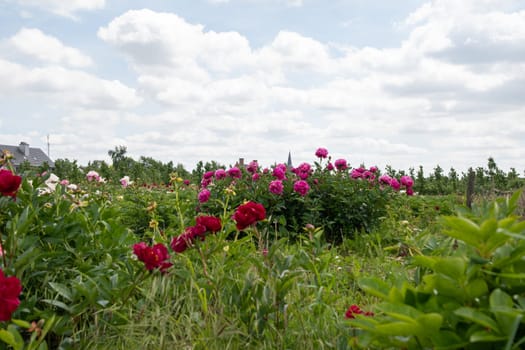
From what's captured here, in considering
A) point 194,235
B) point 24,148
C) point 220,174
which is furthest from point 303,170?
point 24,148

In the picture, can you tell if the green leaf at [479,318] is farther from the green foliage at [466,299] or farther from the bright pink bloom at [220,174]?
the bright pink bloom at [220,174]

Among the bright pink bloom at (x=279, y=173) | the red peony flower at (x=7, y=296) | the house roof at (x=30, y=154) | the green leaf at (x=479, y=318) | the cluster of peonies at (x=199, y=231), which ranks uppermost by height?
the house roof at (x=30, y=154)

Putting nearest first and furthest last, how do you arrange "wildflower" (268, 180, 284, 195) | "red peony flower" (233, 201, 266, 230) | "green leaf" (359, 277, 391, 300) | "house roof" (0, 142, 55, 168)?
"green leaf" (359, 277, 391, 300) < "red peony flower" (233, 201, 266, 230) < "wildflower" (268, 180, 284, 195) < "house roof" (0, 142, 55, 168)

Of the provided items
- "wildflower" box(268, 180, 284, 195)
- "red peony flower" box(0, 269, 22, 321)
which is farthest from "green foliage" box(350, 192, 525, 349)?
"wildflower" box(268, 180, 284, 195)

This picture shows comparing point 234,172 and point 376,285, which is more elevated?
point 234,172

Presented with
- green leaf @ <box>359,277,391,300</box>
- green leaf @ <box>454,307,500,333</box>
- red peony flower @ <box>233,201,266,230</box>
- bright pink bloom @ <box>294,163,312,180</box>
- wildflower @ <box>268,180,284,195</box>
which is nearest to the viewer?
green leaf @ <box>454,307,500,333</box>

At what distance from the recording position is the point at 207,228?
248 centimetres

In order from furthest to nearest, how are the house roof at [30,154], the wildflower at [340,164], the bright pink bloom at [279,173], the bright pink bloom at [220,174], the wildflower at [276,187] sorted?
the house roof at [30,154]
the wildflower at [340,164]
the bright pink bloom at [220,174]
the bright pink bloom at [279,173]
the wildflower at [276,187]

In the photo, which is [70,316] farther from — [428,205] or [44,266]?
[428,205]

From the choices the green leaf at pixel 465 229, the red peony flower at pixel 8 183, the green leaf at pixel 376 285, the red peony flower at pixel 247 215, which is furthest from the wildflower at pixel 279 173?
the green leaf at pixel 465 229

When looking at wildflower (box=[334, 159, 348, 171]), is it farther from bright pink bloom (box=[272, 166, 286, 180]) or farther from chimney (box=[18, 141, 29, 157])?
chimney (box=[18, 141, 29, 157])

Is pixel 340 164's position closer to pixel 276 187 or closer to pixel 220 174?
pixel 276 187

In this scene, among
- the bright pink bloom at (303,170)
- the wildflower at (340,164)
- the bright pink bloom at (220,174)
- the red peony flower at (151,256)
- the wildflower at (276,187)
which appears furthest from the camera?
the wildflower at (340,164)

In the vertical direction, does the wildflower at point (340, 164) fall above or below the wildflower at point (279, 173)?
above
